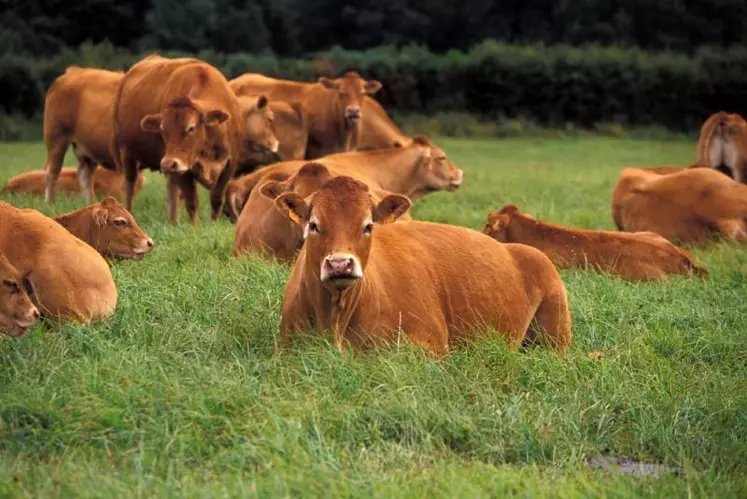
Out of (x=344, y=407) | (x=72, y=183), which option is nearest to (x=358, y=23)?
(x=72, y=183)

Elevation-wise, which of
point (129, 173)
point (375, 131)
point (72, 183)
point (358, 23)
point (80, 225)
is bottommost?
point (358, 23)

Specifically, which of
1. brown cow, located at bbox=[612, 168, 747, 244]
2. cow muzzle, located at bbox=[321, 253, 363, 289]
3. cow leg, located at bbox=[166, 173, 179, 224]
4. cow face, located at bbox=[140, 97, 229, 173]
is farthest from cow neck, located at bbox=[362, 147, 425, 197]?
cow muzzle, located at bbox=[321, 253, 363, 289]

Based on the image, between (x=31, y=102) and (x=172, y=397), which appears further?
(x=31, y=102)

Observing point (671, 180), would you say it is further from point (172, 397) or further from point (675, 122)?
point (675, 122)

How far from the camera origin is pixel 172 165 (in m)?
12.9

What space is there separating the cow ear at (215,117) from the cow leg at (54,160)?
3.16 metres

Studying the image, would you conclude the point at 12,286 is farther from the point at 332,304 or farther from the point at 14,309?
the point at 332,304

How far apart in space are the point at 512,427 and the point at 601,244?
185 inches

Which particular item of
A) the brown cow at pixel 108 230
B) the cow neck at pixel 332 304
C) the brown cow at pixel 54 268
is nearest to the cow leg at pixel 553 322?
the cow neck at pixel 332 304

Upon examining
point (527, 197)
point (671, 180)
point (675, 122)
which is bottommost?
point (675, 122)

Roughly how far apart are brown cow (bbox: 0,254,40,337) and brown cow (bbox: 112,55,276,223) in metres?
6.20

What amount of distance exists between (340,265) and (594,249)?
4211 millimetres

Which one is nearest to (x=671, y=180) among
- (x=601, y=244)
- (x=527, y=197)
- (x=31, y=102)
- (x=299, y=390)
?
(x=601, y=244)

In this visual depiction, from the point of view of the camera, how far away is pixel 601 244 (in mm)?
10273
